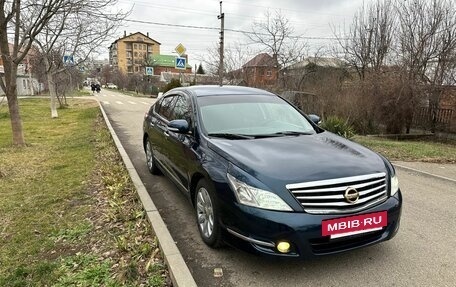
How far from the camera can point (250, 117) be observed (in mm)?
4473

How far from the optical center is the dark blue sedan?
2.94 m

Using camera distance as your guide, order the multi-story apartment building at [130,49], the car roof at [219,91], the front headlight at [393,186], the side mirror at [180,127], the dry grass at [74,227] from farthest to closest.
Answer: the multi-story apartment building at [130,49] → the car roof at [219,91] → the side mirror at [180,127] → the front headlight at [393,186] → the dry grass at [74,227]

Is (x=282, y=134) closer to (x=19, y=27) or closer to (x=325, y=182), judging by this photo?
(x=325, y=182)

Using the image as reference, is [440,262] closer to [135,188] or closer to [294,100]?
[135,188]

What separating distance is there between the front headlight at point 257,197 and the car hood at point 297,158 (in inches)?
4.5

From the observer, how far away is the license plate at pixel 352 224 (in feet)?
9.63

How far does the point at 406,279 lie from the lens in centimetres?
315

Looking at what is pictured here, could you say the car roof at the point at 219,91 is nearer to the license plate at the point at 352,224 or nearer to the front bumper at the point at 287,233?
the front bumper at the point at 287,233

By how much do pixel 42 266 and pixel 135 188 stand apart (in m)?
2.09

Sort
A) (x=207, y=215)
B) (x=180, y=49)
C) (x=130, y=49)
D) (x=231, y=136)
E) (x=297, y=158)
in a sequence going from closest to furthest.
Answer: (x=297, y=158)
(x=207, y=215)
(x=231, y=136)
(x=180, y=49)
(x=130, y=49)

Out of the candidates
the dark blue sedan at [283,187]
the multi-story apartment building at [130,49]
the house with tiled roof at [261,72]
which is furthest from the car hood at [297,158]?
the multi-story apartment building at [130,49]

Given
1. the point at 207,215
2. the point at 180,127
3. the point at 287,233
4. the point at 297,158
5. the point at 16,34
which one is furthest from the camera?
the point at 16,34

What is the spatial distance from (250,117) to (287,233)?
1892mm

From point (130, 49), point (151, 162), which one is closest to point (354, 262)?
point (151, 162)
